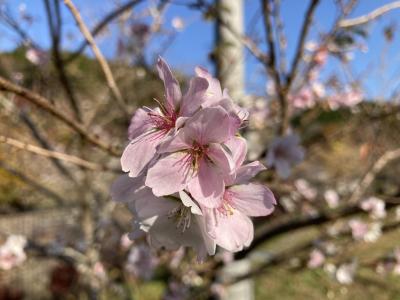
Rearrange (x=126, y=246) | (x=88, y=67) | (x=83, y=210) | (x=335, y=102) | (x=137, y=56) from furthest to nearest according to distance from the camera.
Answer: (x=88, y=67) → (x=335, y=102) → (x=126, y=246) → (x=83, y=210) → (x=137, y=56)

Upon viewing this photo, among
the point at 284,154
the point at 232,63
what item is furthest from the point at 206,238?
the point at 232,63

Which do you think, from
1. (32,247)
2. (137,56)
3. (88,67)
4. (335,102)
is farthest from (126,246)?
(88,67)

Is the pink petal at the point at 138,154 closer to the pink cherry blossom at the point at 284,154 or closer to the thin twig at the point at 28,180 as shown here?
the pink cherry blossom at the point at 284,154

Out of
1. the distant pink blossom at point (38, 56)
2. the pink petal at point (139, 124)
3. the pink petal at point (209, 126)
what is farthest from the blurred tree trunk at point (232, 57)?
the pink petal at point (209, 126)

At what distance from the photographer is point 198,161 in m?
0.62

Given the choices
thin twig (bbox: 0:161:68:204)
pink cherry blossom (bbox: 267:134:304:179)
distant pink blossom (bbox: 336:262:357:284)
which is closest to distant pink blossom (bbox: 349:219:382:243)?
distant pink blossom (bbox: 336:262:357:284)

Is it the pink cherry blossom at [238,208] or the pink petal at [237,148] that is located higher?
the pink petal at [237,148]

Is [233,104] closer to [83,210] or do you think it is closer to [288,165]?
[288,165]

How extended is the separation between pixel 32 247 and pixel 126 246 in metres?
0.73

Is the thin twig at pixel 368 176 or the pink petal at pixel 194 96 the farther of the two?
the thin twig at pixel 368 176

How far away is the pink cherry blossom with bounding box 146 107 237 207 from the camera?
1.83 ft

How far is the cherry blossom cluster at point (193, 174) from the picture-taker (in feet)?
1.87

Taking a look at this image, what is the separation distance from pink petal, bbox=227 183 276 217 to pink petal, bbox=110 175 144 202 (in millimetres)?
166

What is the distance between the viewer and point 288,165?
1.39 m
